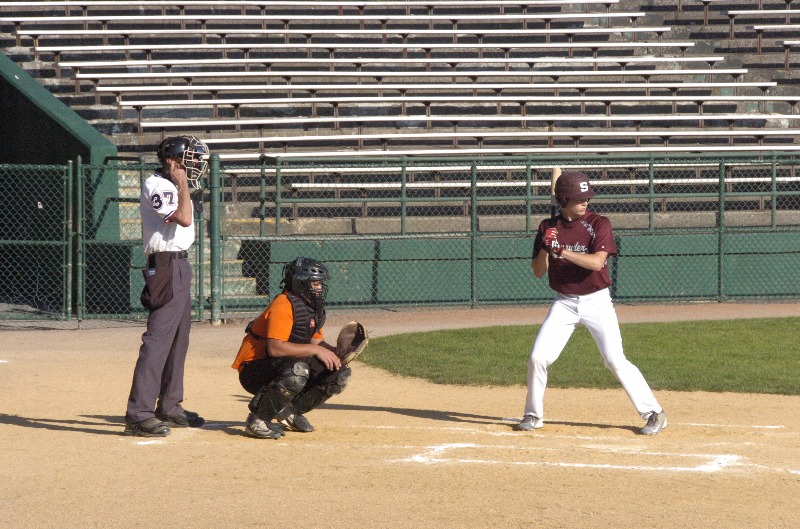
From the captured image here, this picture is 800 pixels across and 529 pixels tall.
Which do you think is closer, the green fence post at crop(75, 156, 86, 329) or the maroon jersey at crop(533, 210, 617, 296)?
the maroon jersey at crop(533, 210, 617, 296)

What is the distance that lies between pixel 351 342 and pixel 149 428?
4.67 feet

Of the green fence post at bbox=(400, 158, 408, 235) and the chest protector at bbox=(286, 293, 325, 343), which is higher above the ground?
the green fence post at bbox=(400, 158, 408, 235)

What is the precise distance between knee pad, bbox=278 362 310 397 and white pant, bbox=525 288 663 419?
1515mm

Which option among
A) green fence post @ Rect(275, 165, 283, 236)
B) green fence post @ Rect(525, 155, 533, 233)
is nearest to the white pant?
green fence post @ Rect(275, 165, 283, 236)

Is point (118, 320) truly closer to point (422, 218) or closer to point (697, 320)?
point (422, 218)

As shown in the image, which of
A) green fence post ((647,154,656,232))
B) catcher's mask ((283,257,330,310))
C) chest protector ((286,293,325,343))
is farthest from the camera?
green fence post ((647,154,656,232))

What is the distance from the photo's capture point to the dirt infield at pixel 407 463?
568cm

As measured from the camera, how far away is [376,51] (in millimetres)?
20953

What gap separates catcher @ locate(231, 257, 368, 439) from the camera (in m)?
7.20

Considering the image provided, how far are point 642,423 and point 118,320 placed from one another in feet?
28.5

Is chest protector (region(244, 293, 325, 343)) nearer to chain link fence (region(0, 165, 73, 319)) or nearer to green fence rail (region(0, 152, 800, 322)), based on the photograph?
green fence rail (region(0, 152, 800, 322))

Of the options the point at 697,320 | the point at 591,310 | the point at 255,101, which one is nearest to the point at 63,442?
the point at 591,310

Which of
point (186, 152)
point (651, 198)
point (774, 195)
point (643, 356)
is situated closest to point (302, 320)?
point (186, 152)

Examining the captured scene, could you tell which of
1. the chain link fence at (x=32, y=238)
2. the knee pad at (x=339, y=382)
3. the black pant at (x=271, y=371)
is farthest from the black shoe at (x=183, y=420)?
the chain link fence at (x=32, y=238)
